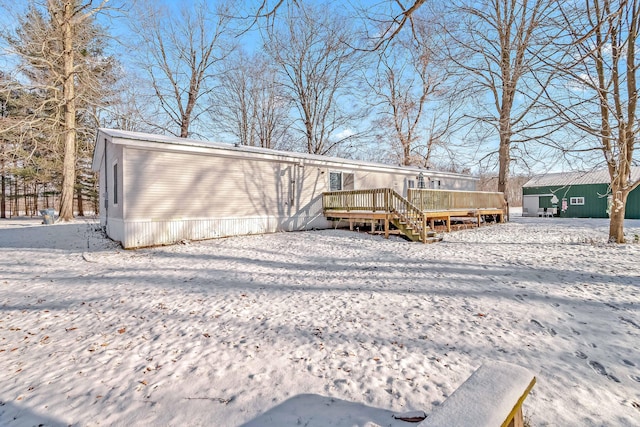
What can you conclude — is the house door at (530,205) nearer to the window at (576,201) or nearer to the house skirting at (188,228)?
the window at (576,201)

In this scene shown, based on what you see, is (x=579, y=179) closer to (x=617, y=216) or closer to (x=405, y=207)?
(x=617, y=216)

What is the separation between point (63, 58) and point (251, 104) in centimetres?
1259

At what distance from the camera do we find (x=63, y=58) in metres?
15.9

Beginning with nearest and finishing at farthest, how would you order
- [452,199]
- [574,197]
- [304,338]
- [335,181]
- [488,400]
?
1. [488,400]
2. [304,338]
3. [452,199]
4. [335,181]
5. [574,197]

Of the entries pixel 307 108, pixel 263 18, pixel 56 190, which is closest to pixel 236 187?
pixel 263 18

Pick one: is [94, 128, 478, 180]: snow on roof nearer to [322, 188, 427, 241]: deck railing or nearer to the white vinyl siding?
the white vinyl siding

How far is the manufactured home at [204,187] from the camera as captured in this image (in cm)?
870

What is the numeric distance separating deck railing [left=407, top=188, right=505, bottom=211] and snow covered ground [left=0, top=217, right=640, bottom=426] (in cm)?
453

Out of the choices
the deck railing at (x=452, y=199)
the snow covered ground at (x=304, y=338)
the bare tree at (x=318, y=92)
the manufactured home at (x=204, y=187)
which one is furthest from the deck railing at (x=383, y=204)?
the bare tree at (x=318, y=92)

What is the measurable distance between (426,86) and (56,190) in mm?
32125

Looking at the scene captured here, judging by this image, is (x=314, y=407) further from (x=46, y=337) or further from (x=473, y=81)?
(x=473, y=81)

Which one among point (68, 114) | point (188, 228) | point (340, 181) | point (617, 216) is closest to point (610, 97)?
point (617, 216)

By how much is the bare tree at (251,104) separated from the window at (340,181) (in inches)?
509

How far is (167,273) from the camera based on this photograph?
6113 mm
